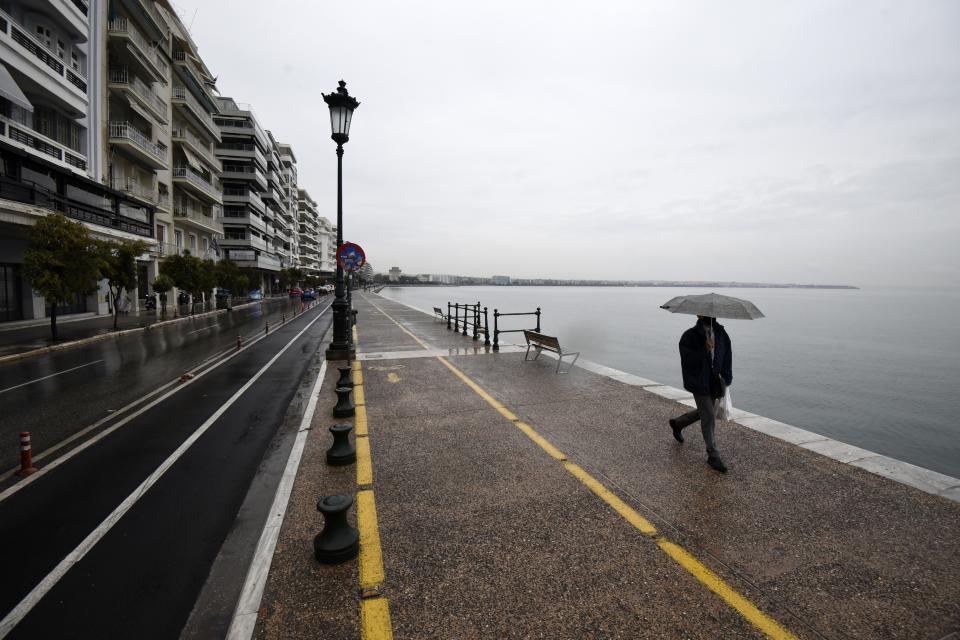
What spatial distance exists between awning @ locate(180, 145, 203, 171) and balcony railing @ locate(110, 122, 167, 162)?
4.67m

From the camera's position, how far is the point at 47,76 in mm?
21203

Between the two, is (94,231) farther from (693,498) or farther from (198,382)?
(693,498)

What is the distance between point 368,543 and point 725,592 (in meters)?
2.64

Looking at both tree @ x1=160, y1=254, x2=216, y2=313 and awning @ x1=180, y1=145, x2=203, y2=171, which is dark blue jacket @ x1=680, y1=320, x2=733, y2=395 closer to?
tree @ x1=160, y1=254, x2=216, y2=313

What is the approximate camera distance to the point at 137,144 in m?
29.0

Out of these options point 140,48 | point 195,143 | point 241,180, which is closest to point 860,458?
point 140,48

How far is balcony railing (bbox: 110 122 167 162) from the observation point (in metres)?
27.8

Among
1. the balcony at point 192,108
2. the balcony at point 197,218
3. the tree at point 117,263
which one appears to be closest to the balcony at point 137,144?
the balcony at point 197,218

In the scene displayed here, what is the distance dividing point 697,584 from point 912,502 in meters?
2.84

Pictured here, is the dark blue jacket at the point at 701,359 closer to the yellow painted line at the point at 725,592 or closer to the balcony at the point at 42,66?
the yellow painted line at the point at 725,592

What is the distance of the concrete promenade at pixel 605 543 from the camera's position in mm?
2709

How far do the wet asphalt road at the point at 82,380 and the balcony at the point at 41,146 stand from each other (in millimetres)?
10579

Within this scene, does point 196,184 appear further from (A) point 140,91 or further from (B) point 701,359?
(B) point 701,359

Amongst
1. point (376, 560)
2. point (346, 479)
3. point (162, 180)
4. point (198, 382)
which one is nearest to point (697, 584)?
point (376, 560)
